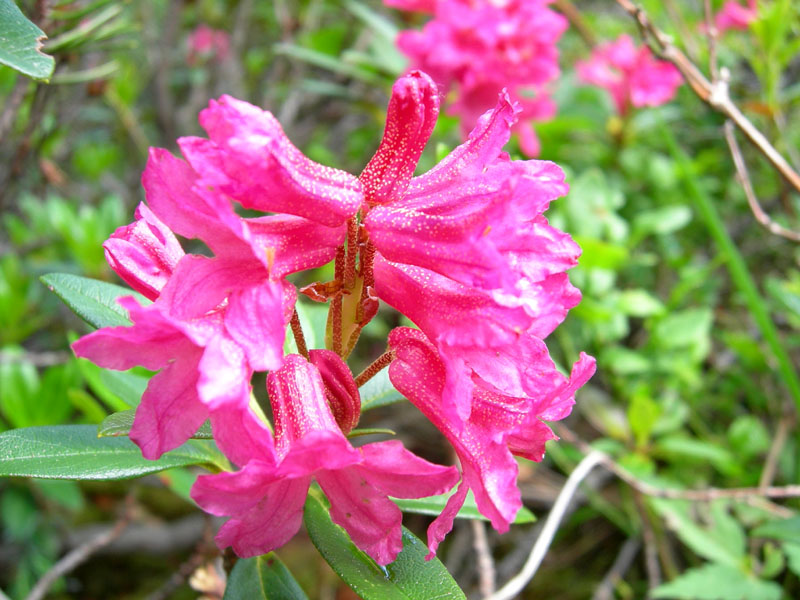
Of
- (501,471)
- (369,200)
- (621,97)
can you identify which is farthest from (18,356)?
(621,97)

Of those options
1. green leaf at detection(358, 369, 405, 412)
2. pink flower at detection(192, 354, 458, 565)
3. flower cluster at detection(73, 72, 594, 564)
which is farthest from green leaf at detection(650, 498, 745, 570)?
pink flower at detection(192, 354, 458, 565)

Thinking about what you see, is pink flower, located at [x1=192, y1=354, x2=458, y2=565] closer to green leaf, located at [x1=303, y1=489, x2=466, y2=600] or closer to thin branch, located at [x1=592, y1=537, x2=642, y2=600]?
green leaf, located at [x1=303, y1=489, x2=466, y2=600]

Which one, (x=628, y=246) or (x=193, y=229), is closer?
(x=193, y=229)

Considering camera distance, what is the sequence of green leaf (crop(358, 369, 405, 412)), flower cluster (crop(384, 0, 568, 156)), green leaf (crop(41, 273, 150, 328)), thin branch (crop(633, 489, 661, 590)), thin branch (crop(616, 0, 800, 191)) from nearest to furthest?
green leaf (crop(41, 273, 150, 328))
green leaf (crop(358, 369, 405, 412))
thin branch (crop(616, 0, 800, 191))
thin branch (crop(633, 489, 661, 590))
flower cluster (crop(384, 0, 568, 156))

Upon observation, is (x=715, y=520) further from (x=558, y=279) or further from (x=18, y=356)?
(x=18, y=356)

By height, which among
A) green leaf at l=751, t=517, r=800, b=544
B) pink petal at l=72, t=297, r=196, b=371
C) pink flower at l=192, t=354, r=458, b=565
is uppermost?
pink petal at l=72, t=297, r=196, b=371

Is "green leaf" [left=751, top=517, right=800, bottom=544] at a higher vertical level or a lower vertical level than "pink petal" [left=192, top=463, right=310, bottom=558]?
lower
